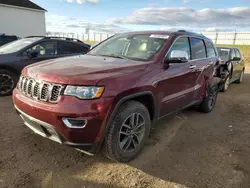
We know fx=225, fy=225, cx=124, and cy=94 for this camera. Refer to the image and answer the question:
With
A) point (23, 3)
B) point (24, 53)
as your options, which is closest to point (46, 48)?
point (24, 53)

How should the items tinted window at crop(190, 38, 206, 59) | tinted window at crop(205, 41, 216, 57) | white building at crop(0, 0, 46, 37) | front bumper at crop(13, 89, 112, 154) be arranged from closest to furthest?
front bumper at crop(13, 89, 112, 154), tinted window at crop(190, 38, 206, 59), tinted window at crop(205, 41, 216, 57), white building at crop(0, 0, 46, 37)

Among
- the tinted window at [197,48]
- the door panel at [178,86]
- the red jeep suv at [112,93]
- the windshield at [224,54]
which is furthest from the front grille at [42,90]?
the windshield at [224,54]

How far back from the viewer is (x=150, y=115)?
134 inches

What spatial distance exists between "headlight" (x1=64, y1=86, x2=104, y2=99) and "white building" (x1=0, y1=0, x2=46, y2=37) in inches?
796

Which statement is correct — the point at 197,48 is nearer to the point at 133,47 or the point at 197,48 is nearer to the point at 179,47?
the point at 179,47

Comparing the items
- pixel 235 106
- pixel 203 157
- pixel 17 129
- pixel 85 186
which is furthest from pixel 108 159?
pixel 235 106

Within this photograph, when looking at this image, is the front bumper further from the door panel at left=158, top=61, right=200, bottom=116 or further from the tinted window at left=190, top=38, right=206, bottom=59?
the tinted window at left=190, top=38, right=206, bottom=59

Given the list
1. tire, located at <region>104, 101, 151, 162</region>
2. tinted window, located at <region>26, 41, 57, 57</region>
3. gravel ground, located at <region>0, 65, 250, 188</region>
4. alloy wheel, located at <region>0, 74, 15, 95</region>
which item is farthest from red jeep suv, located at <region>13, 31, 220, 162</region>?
alloy wheel, located at <region>0, 74, 15, 95</region>

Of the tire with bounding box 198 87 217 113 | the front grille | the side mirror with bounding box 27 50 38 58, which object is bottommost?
the tire with bounding box 198 87 217 113

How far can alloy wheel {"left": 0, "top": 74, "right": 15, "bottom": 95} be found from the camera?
18.6ft

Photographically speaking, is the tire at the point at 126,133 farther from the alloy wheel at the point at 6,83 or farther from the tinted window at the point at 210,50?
the alloy wheel at the point at 6,83

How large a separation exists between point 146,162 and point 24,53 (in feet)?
14.9

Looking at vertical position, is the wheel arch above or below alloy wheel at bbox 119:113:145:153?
above

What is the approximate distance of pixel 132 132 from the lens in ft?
10.1
